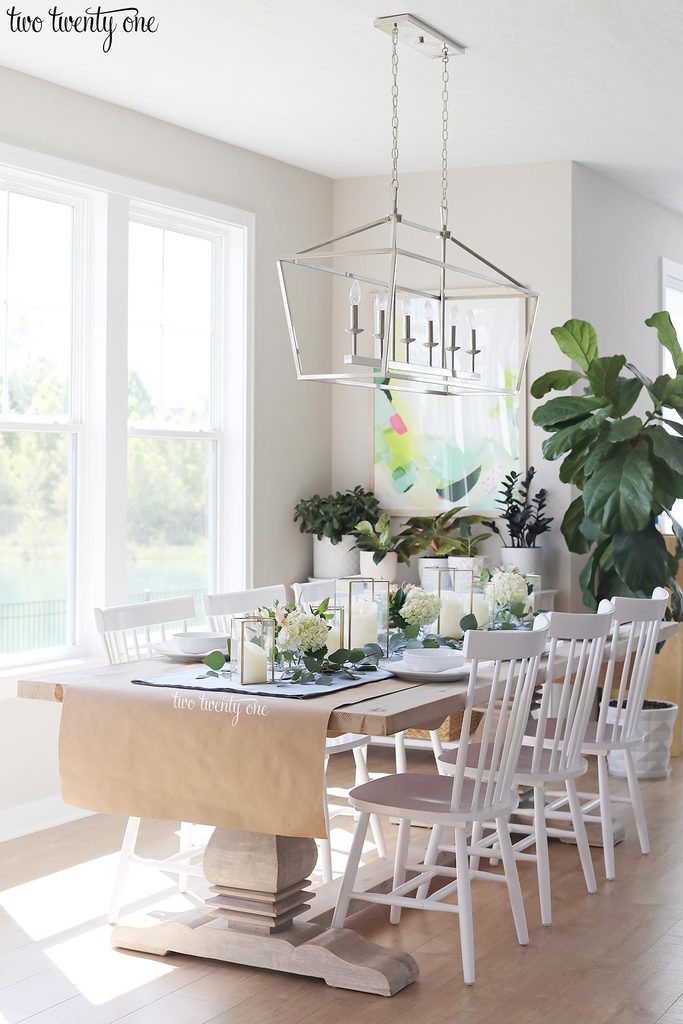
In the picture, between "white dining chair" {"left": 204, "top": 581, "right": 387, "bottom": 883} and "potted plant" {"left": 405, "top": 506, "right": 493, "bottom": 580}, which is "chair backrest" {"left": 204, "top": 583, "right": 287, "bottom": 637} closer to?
"white dining chair" {"left": 204, "top": 581, "right": 387, "bottom": 883}

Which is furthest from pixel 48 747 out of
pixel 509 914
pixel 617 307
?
pixel 617 307

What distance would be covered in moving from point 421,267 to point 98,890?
3684 mm

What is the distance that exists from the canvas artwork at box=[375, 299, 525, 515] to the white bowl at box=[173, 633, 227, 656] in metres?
2.73

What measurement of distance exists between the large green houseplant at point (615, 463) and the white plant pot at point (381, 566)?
2.85ft

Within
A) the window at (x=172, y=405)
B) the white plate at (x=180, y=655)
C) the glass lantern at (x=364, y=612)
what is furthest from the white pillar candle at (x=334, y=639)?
the window at (x=172, y=405)

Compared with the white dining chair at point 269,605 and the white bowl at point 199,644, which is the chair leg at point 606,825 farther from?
the white bowl at point 199,644

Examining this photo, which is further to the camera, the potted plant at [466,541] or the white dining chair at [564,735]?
the potted plant at [466,541]

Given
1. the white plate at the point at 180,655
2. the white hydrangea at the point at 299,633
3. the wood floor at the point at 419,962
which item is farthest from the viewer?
the white plate at the point at 180,655

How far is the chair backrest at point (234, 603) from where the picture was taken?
437 centimetres

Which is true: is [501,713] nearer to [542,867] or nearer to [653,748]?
[542,867]

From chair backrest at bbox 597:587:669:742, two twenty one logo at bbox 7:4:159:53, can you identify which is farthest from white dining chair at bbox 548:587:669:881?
two twenty one logo at bbox 7:4:159:53

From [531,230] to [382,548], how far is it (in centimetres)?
177

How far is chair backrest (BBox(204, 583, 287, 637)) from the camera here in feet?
14.3

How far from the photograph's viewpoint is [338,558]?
20.8 ft
